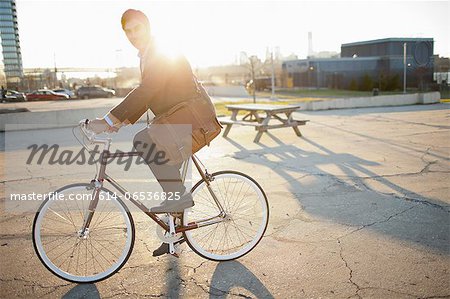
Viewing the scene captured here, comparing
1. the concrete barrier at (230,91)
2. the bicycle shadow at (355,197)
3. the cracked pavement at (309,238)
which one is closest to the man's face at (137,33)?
the cracked pavement at (309,238)

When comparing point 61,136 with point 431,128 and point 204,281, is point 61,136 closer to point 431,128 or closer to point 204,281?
point 204,281

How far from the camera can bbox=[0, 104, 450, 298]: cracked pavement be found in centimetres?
305

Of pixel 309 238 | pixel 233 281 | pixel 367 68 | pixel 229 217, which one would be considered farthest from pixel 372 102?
pixel 367 68

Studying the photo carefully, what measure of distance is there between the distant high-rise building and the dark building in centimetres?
4232

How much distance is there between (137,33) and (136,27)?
0.04 meters

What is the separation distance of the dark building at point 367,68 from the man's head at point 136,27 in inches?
1861

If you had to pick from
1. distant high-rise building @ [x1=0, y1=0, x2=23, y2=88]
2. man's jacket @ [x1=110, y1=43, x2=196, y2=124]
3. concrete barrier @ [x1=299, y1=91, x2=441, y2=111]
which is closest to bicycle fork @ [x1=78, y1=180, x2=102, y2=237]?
man's jacket @ [x1=110, y1=43, x2=196, y2=124]

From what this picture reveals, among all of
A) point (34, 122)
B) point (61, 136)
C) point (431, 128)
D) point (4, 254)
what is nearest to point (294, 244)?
point (4, 254)

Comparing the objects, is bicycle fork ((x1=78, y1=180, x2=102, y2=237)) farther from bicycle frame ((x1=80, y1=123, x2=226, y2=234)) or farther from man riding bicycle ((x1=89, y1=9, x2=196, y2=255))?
man riding bicycle ((x1=89, y1=9, x2=196, y2=255))

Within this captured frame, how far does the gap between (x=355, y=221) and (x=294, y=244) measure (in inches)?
37.7

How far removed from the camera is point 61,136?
12.1 meters

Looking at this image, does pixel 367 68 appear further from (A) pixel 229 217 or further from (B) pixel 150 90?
(B) pixel 150 90

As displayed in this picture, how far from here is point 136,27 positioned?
9.68 ft

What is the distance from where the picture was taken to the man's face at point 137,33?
2.94 m
